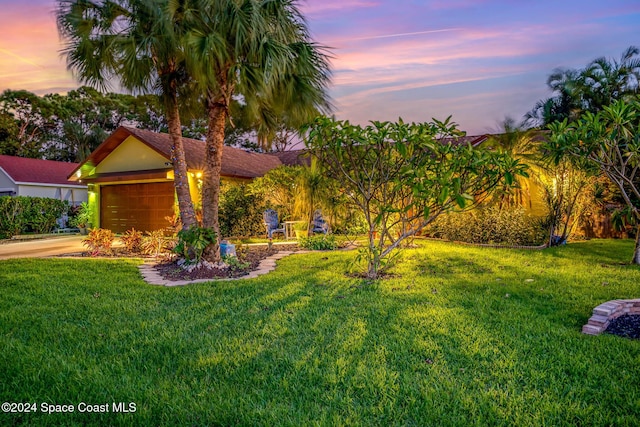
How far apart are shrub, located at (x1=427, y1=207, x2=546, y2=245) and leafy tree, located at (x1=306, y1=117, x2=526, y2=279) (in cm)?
548

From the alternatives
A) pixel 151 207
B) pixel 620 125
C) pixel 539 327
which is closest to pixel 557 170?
pixel 620 125

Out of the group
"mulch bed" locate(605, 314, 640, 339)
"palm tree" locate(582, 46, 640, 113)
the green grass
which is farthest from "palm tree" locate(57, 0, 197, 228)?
"palm tree" locate(582, 46, 640, 113)

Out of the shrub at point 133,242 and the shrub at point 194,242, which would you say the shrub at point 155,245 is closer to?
the shrub at point 133,242

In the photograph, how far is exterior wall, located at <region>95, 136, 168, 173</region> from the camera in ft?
50.1

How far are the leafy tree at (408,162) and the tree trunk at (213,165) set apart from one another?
2.09 meters

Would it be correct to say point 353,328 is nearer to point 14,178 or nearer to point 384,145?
point 384,145

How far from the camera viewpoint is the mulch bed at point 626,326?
11.8 feet

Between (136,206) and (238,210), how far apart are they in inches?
215

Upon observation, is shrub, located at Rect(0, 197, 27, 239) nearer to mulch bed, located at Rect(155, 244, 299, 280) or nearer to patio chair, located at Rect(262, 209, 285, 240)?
patio chair, located at Rect(262, 209, 285, 240)

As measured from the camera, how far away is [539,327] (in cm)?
377

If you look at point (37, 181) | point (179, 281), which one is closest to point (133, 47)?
point (179, 281)

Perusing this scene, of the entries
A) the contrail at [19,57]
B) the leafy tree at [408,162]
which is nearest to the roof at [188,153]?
the contrail at [19,57]

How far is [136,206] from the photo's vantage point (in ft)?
52.2

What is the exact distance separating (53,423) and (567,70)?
1965 cm
